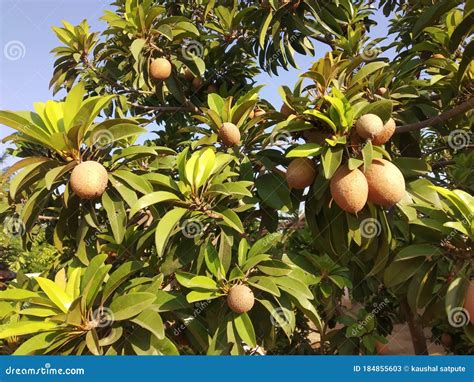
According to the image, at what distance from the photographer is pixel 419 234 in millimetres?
1598

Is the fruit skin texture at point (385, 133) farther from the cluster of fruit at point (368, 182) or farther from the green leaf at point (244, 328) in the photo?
the green leaf at point (244, 328)

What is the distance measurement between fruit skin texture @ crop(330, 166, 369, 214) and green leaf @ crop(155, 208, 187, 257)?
639 mm

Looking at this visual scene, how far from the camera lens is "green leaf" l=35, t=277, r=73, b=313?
1552 millimetres

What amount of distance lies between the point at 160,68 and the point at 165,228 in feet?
5.52

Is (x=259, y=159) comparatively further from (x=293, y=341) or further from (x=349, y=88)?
(x=293, y=341)

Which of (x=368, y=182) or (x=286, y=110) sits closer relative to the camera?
(x=368, y=182)

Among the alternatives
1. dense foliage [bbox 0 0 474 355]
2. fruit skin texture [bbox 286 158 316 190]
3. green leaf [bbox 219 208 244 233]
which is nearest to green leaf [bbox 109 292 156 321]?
dense foliage [bbox 0 0 474 355]

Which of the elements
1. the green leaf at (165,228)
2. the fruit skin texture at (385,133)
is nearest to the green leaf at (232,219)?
the green leaf at (165,228)

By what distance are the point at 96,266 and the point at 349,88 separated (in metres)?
1.36

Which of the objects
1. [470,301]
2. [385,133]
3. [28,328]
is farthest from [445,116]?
[28,328]

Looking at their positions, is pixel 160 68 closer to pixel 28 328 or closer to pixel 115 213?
pixel 115 213

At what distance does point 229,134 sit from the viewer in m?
2.10

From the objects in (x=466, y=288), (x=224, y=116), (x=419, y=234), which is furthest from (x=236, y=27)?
(x=466, y=288)

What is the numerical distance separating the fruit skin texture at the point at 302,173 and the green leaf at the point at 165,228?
49 centimetres
